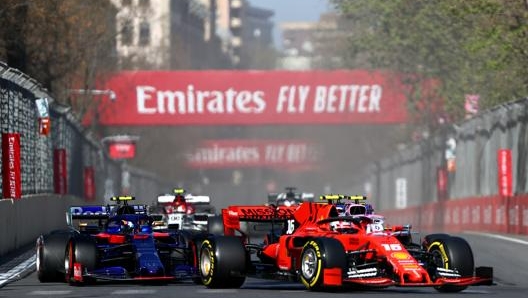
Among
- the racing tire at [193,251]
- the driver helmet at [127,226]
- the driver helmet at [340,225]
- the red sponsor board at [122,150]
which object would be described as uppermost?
the red sponsor board at [122,150]

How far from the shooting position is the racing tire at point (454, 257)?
22.1 m

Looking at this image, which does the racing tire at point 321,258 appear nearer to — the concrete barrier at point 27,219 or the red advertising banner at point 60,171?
the concrete barrier at point 27,219

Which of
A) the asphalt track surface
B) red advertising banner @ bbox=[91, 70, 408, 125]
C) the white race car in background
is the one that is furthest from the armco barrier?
red advertising banner @ bbox=[91, 70, 408, 125]

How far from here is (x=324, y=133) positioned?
150375 mm

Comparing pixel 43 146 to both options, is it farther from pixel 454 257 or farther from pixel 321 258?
pixel 321 258

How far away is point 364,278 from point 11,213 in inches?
638

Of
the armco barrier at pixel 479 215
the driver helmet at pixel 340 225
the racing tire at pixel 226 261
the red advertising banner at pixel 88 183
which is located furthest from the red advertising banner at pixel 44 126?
the driver helmet at pixel 340 225

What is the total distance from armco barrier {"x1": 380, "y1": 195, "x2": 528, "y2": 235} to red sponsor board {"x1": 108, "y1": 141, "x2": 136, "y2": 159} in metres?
26.0

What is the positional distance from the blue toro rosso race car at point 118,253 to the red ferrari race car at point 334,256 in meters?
0.81

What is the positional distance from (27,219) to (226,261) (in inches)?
708

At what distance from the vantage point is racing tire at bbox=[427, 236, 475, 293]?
22.1m

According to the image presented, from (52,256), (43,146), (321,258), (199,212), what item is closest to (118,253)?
(52,256)

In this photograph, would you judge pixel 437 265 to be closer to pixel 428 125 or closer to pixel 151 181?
pixel 428 125

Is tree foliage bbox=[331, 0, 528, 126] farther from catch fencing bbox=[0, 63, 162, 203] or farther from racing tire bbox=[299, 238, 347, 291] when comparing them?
racing tire bbox=[299, 238, 347, 291]
